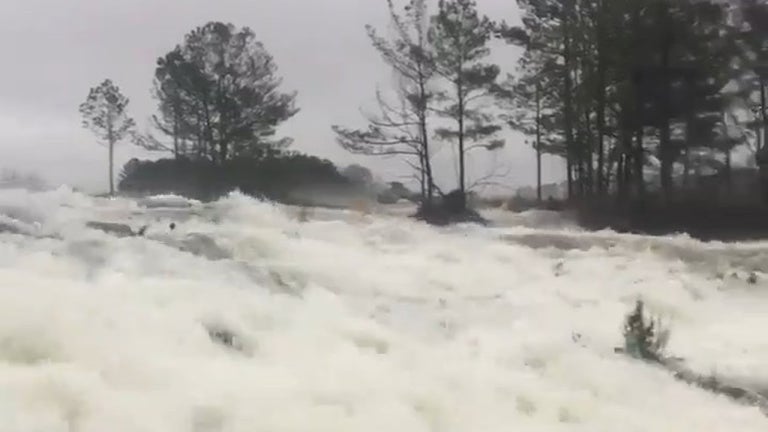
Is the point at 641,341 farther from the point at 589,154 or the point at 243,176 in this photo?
the point at 589,154

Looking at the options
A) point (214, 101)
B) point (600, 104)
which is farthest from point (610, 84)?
point (214, 101)

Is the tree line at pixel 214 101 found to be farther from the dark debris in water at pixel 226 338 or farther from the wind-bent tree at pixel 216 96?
the dark debris in water at pixel 226 338

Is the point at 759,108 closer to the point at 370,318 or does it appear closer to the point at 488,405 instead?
the point at 370,318

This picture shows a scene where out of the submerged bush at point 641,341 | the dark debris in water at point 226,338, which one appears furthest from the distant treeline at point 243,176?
the dark debris in water at point 226,338

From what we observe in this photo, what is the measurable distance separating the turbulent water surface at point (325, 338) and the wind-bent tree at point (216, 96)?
20.5 m

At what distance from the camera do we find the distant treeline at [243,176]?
2602cm

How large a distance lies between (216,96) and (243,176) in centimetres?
642

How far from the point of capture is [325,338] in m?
6.12

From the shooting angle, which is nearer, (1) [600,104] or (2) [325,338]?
(2) [325,338]

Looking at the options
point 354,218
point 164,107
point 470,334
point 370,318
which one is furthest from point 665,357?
point 164,107

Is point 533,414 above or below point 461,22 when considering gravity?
below

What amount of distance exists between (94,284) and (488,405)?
2.76m

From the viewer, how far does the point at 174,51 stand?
33.6 meters

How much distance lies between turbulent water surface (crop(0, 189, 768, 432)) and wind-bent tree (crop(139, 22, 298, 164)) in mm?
20536
